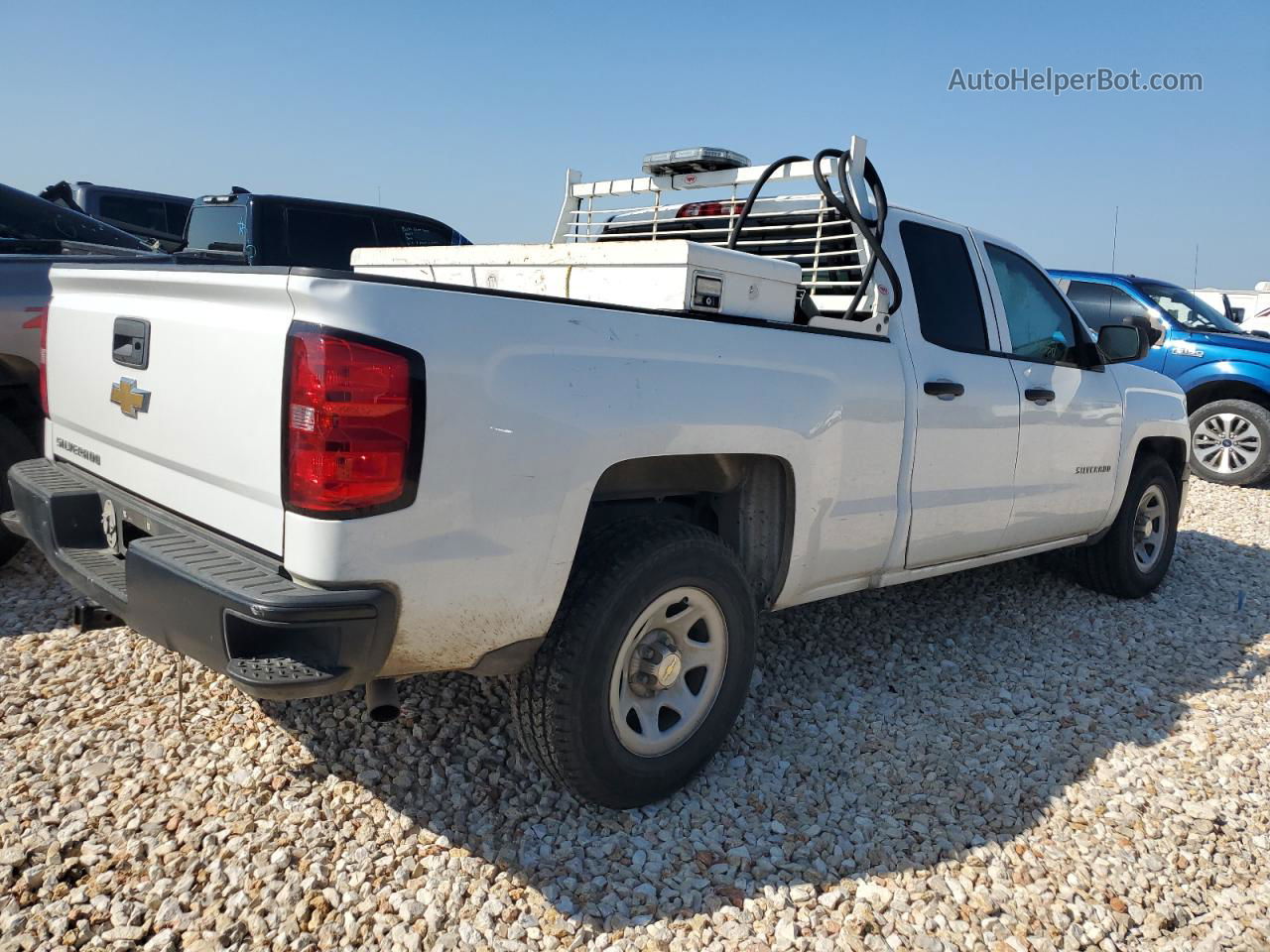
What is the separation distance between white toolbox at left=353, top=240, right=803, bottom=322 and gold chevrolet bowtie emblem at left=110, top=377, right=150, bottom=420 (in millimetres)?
703

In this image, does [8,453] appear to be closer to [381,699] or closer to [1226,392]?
[381,699]

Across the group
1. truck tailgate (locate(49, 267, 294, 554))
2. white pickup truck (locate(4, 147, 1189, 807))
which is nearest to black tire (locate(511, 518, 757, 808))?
white pickup truck (locate(4, 147, 1189, 807))

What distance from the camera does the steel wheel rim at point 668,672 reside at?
276 cm

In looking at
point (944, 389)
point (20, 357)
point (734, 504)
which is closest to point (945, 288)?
point (944, 389)

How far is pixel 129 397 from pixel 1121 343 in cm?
428

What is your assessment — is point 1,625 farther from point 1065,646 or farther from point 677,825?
point 1065,646

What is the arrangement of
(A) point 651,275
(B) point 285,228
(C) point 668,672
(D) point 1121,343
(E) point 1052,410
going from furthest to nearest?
(B) point 285,228
(D) point 1121,343
(E) point 1052,410
(A) point 651,275
(C) point 668,672

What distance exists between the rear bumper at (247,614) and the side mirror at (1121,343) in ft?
12.8

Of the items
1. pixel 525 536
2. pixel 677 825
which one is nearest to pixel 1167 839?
pixel 677 825

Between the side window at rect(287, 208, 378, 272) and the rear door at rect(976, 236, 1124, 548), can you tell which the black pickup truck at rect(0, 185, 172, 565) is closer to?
the side window at rect(287, 208, 378, 272)

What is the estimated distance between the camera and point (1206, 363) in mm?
9031

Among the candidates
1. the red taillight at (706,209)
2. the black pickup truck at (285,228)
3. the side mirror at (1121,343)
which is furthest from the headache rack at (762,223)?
the black pickup truck at (285,228)

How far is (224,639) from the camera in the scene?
211 cm

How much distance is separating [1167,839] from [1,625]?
440 centimetres
